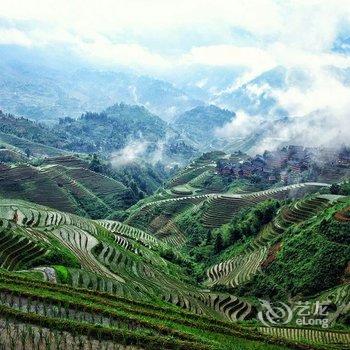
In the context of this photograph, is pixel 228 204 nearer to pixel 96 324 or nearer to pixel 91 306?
pixel 91 306

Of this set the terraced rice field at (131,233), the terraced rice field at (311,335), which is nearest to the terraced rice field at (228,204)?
the terraced rice field at (131,233)

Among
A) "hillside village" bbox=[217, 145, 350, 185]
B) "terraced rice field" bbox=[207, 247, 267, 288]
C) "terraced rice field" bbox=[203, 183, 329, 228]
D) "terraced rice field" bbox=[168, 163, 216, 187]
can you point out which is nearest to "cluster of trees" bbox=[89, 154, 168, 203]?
"terraced rice field" bbox=[168, 163, 216, 187]

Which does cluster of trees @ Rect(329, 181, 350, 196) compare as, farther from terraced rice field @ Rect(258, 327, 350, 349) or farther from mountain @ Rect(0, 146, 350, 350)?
terraced rice field @ Rect(258, 327, 350, 349)

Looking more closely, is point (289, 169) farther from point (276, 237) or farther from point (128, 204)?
point (276, 237)

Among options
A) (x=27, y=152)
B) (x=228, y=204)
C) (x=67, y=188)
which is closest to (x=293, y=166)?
(x=228, y=204)

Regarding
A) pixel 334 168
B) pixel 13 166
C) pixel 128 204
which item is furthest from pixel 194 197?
pixel 13 166

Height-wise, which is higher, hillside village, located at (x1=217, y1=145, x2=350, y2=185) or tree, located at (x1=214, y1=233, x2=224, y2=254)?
hillside village, located at (x1=217, y1=145, x2=350, y2=185)

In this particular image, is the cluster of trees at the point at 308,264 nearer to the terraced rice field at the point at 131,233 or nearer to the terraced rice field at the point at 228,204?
the terraced rice field at the point at 131,233

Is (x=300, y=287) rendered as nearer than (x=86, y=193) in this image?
Yes

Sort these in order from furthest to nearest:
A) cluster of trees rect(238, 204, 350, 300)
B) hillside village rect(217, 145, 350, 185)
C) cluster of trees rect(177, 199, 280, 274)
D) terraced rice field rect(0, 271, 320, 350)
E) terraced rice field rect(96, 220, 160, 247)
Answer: hillside village rect(217, 145, 350, 185) → terraced rice field rect(96, 220, 160, 247) → cluster of trees rect(177, 199, 280, 274) → cluster of trees rect(238, 204, 350, 300) → terraced rice field rect(0, 271, 320, 350)
